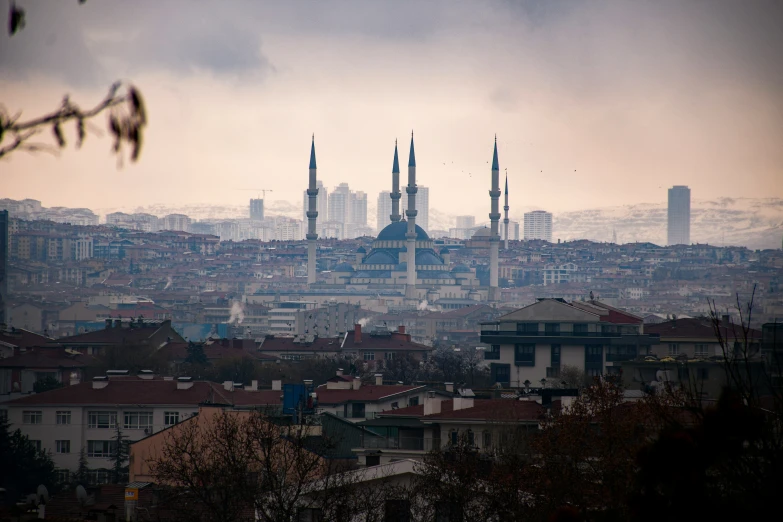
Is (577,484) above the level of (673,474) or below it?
below

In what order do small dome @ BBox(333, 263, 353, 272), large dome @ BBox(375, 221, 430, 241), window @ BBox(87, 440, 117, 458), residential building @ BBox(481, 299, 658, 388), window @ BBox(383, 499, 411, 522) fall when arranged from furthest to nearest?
small dome @ BBox(333, 263, 353, 272)
large dome @ BBox(375, 221, 430, 241)
residential building @ BBox(481, 299, 658, 388)
window @ BBox(87, 440, 117, 458)
window @ BBox(383, 499, 411, 522)

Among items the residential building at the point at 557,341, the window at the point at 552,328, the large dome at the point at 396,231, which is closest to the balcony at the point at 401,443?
the residential building at the point at 557,341

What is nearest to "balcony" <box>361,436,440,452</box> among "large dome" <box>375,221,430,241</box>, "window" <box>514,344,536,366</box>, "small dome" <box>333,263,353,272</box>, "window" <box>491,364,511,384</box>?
"window" <box>491,364,511,384</box>

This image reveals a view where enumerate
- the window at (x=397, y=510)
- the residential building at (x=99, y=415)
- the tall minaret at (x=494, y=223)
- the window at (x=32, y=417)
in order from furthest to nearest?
the tall minaret at (x=494, y=223), the window at (x=32, y=417), the residential building at (x=99, y=415), the window at (x=397, y=510)

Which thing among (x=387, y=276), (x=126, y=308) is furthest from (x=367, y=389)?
(x=387, y=276)

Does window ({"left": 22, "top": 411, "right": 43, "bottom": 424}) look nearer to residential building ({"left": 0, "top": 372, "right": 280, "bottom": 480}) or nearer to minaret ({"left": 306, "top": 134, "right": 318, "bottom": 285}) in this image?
residential building ({"left": 0, "top": 372, "right": 280, "bottom": 480})

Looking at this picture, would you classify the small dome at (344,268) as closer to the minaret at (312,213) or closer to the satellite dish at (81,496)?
the minaret at (312,213)

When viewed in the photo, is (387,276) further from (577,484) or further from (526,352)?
(577,484)
